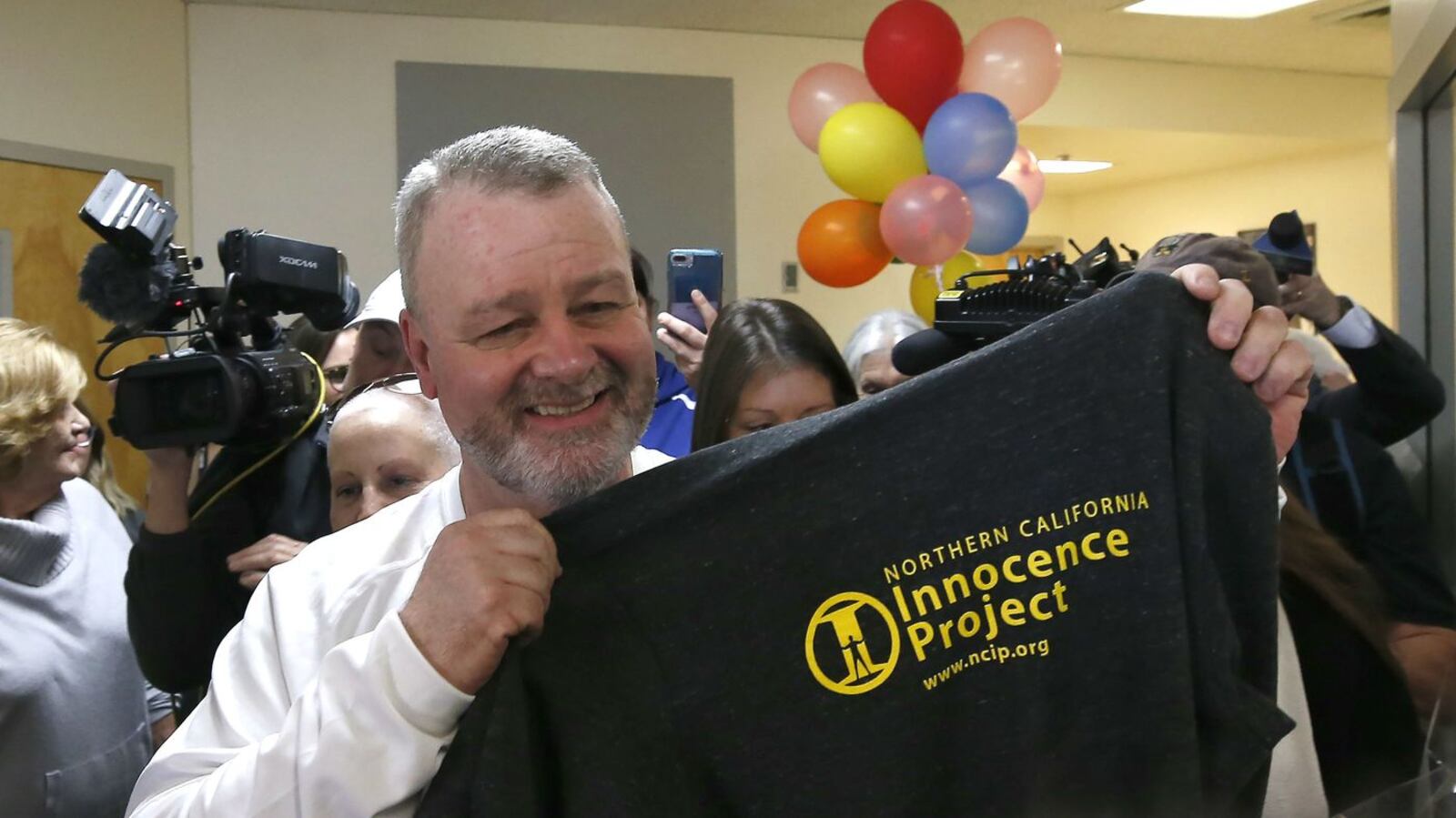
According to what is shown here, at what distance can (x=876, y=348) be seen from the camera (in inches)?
98.0

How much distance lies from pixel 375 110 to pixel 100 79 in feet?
3.30

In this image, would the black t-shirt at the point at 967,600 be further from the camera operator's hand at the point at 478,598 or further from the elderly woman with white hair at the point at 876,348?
the elderly woman with white hair at the point at 876,348

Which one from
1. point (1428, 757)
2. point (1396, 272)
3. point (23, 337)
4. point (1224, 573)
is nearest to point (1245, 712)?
point (1224, 573)

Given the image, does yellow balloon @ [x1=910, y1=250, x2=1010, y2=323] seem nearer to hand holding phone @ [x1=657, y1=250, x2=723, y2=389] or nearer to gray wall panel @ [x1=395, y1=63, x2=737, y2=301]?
gray wall panel @ [x1=395, y1=63, x2=737, y2=301]

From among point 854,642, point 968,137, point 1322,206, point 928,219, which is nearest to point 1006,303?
point 854,642

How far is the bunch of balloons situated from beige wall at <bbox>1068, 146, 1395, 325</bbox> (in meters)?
3.28

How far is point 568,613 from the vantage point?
40.2 inches

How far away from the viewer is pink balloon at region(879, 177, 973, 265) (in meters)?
3.68

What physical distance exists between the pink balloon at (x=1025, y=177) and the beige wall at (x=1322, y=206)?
2.85 meters

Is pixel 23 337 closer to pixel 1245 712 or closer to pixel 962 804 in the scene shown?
pixel 962 804

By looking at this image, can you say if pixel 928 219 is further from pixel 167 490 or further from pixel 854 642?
pixel 854 642

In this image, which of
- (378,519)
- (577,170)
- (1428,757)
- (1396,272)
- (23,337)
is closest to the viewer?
(577,170)

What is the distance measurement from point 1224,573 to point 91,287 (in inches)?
56.8

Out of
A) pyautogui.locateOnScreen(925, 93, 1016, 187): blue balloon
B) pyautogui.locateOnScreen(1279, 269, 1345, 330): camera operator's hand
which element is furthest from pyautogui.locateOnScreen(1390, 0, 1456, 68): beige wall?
pyautogui.locateOnScreen(925, 93, 1016, 187): blue balloon
